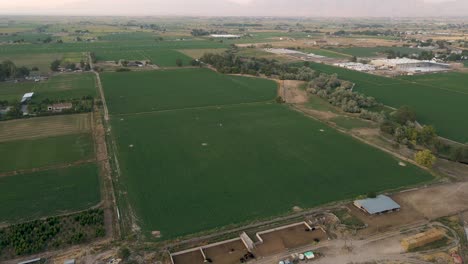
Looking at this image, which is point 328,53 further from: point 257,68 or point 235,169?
point 235,169

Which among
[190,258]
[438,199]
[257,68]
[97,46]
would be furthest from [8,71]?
[438,199]

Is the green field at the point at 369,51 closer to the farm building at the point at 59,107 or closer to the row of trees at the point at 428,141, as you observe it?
the row of trees at the point at 428,141

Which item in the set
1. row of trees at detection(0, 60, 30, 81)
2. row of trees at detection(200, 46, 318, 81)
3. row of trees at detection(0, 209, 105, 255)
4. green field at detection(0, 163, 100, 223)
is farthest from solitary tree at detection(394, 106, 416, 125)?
row of trees at detection(0, 60, 30, 81)

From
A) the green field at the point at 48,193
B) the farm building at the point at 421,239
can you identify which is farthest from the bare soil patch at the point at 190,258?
the farm building at the point at 421,239

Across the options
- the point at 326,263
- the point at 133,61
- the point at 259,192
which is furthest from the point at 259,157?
the point at 133,61

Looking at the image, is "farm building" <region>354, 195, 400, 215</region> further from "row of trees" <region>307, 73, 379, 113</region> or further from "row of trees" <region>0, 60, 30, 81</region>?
"row of trees" <region>0, 60, 30, 81</region>
